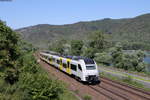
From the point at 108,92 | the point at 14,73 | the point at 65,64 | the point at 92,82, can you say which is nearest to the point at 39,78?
the point at 14,73

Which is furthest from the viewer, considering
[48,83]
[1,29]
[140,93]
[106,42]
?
[106,42]

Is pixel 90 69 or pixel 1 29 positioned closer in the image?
pixel 1 29

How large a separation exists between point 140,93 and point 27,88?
12223mm

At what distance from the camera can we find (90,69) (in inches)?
933

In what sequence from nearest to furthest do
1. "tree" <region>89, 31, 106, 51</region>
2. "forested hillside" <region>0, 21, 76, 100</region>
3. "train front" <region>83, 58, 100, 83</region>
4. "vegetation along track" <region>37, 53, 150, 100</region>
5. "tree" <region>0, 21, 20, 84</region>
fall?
"forested hillside" <region>0, 21, 76, 100</region> < "vegetation along track" <region>37, 53, 150, 100</region> < "tree" <region>0, 21, 20, 84</region> < "train front" <region>83, 58, 100, 83</region> < "tree" <region>89, 31, 106, 51</region>

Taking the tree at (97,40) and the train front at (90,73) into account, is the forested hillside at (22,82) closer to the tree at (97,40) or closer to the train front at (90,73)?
the train front at (90,73)

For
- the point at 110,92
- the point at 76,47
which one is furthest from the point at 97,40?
the point at 110,92

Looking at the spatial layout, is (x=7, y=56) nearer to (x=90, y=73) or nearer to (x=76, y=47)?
(x=90, y=73)

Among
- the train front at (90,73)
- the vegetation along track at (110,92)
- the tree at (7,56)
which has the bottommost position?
the vegetation along track at (110,92)

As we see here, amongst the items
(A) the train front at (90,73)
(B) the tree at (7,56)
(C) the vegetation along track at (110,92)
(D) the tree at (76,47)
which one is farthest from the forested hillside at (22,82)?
(D) the tree at (76,47)

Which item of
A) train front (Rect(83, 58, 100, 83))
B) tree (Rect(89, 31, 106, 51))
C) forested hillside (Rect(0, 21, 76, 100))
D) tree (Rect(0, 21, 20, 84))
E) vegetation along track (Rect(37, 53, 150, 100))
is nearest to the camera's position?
forested hillside (Rect(0, 21, 76, 100))

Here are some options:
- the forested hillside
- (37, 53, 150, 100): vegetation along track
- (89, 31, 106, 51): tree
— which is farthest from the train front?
(89, 31, 106, 51): tree

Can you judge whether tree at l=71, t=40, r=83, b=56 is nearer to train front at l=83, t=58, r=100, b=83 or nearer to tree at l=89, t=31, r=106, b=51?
tree at l=89, t=31, r=106, b=51

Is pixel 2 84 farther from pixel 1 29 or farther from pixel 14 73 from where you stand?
pixel 1 29
